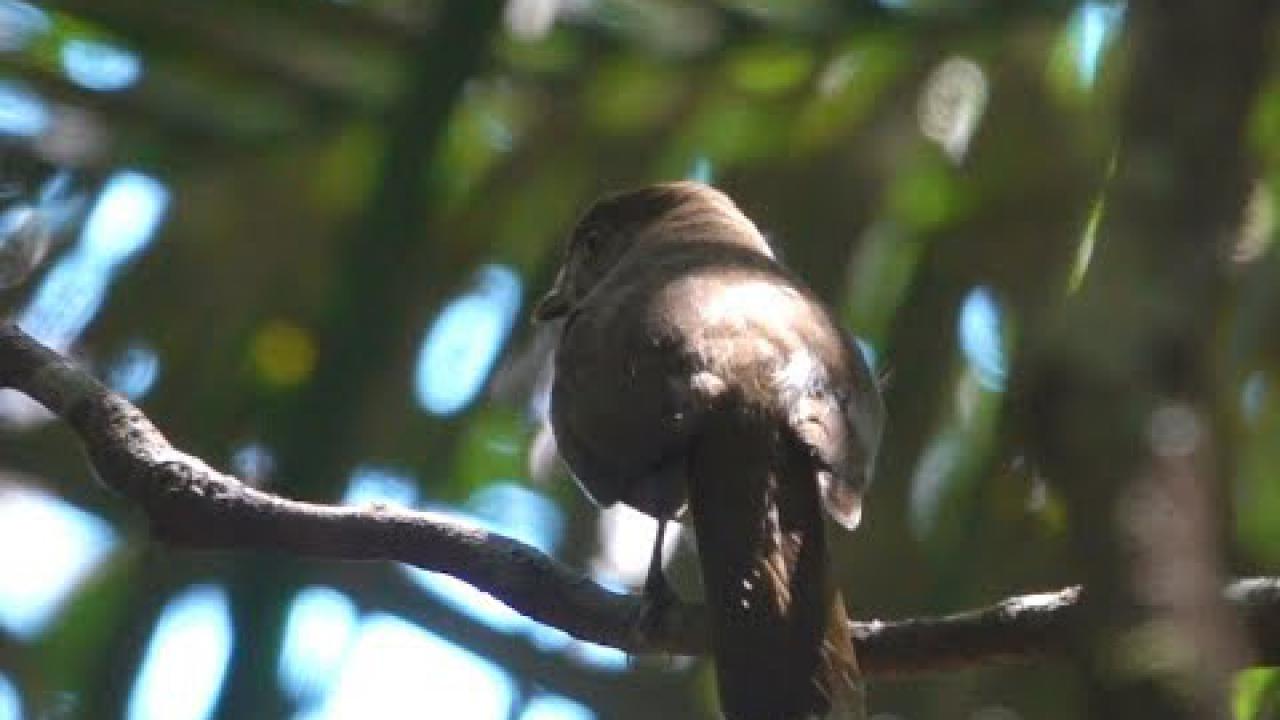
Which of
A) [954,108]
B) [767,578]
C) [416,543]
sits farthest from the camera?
[954,108]

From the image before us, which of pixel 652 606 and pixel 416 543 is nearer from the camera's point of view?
pixel 416 543

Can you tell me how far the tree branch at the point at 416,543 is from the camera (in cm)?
237

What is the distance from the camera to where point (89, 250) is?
278cm

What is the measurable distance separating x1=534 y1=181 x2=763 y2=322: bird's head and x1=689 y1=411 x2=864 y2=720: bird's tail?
3.75 ft

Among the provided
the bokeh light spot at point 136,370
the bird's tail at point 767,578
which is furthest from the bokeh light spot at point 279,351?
the bird's tail at point 767,578

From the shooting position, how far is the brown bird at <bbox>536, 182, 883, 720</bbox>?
8.66ft

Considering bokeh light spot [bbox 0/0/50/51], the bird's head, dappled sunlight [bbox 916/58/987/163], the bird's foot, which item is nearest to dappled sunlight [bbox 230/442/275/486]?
the bird's foot

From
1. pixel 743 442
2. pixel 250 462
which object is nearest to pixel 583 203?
pixel 743 442

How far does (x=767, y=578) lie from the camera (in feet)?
9.08

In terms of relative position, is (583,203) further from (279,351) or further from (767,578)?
(767,578)

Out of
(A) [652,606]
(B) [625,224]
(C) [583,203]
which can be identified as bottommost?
(A) [652,606]

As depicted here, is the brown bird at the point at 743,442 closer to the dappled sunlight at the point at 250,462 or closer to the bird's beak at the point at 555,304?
the bird's beak at the point at 555,304

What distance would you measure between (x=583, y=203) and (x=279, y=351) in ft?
2.27

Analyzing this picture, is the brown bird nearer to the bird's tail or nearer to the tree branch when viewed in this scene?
the bird's tail
